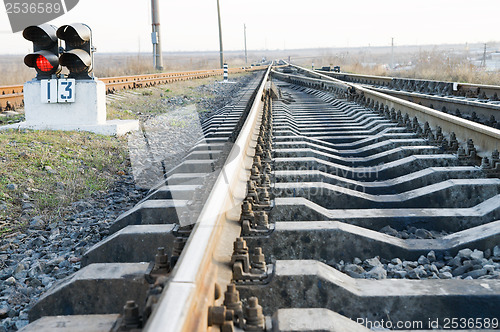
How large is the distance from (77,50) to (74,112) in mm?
1032

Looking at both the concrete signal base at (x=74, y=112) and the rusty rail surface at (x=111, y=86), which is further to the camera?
the rusty rail surface at (x=111, y=86)

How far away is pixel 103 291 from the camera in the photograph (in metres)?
2.17

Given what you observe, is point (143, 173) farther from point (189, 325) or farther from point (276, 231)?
point (189, 325)

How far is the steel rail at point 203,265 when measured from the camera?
4.47 feet

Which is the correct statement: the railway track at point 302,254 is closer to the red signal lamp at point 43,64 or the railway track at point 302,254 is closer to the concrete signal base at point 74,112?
the concrete signal base at point 74,112

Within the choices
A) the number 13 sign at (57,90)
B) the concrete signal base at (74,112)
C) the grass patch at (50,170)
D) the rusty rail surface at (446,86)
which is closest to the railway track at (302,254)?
the grass patch at (50,170)

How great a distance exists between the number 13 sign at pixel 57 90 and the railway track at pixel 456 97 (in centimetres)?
637

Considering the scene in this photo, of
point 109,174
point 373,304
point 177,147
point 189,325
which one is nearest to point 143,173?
point 109,174

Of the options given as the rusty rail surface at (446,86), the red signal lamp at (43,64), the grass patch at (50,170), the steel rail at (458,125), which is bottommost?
the grass patch at (50,170)

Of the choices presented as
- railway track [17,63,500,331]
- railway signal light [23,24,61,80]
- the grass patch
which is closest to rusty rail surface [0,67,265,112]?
railway signal light [23,24,61,80]

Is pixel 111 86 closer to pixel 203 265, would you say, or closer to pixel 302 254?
pixel 302 254

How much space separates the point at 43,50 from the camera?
8289 mm

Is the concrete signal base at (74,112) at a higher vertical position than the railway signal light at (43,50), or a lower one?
lower

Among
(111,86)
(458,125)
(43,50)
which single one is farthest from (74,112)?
(111,86)
